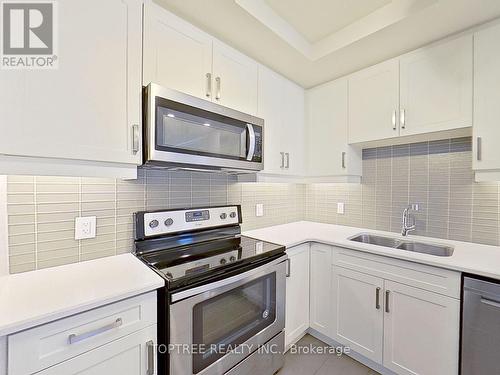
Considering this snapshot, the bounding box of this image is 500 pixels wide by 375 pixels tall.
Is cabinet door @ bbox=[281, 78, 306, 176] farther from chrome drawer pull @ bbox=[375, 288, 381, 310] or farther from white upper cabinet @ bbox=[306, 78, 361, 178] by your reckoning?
chrome drawer pull @ bbox=[375, 288, 381, 310]

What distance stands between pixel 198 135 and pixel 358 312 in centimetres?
162

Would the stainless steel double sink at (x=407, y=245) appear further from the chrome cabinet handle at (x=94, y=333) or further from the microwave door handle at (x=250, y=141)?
the chrome cabinet handle at (x=94, y=333)

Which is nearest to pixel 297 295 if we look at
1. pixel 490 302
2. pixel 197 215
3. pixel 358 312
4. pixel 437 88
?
pixel 358 312

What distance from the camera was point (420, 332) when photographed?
4.65 ft

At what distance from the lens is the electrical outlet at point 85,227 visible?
127 cm

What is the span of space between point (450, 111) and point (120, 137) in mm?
1978

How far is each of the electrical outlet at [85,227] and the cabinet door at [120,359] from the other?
61 centimetres

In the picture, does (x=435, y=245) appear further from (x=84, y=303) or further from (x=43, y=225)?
(x=43, y=225)

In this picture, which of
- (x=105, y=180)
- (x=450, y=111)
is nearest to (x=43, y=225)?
(x=105, y=180)

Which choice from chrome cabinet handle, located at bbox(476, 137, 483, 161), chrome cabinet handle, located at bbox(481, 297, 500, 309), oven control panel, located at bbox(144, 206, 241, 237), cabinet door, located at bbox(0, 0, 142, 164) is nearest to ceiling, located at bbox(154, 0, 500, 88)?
cabinet door, located at bbox(0, 0, 142, 164)

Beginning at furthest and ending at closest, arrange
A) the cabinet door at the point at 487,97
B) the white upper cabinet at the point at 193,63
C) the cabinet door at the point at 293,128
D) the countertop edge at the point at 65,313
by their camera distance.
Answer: the cabinet door at the point at 293,128, the cabinet door at the point at 487,97, the white upper cabinet at the point at 193,63, the countertop edge at the point at 65,313

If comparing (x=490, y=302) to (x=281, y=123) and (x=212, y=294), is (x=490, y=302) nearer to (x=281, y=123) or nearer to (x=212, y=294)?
(x=212, y=294)

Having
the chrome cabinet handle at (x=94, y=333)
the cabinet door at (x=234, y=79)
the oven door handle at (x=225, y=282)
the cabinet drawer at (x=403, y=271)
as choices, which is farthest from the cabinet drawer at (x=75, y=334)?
the cabinet drawer at (x=403, y=271)

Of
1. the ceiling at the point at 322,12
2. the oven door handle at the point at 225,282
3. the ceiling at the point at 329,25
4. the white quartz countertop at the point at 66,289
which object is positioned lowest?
the oven door handle at the point at 225,282
